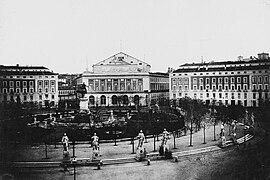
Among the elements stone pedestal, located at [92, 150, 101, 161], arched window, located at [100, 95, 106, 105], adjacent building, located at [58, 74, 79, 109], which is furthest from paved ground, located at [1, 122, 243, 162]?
arched window, located at [100, 95, 106, 105]

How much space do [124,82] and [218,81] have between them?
9.54 metres

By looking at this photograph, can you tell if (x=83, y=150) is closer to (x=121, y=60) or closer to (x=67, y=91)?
(x=67, y=91)

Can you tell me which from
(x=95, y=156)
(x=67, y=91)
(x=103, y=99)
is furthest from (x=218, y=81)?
(x=95, y=156)

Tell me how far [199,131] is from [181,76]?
10507 millimetres

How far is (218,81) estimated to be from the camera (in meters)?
27.3

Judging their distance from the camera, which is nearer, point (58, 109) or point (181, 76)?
point (58, 109)

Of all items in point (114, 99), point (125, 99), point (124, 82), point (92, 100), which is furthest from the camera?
point (124, 82)

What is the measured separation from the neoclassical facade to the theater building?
137 inches

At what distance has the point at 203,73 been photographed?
88.8 feet

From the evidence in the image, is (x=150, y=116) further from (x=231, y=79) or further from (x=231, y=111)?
(x=231, y=79)

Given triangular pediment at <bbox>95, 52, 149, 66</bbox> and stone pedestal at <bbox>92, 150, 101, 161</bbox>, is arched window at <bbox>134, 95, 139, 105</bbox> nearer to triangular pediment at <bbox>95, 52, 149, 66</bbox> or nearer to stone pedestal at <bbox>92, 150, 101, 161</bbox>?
triangular pediment at <bbox>95, 52, 149, 66</bbox>

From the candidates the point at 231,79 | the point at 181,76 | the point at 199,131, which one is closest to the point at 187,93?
the point at 181,76

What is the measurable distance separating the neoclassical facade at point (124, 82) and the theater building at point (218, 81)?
3.49m

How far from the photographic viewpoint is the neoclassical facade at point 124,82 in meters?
30.0
